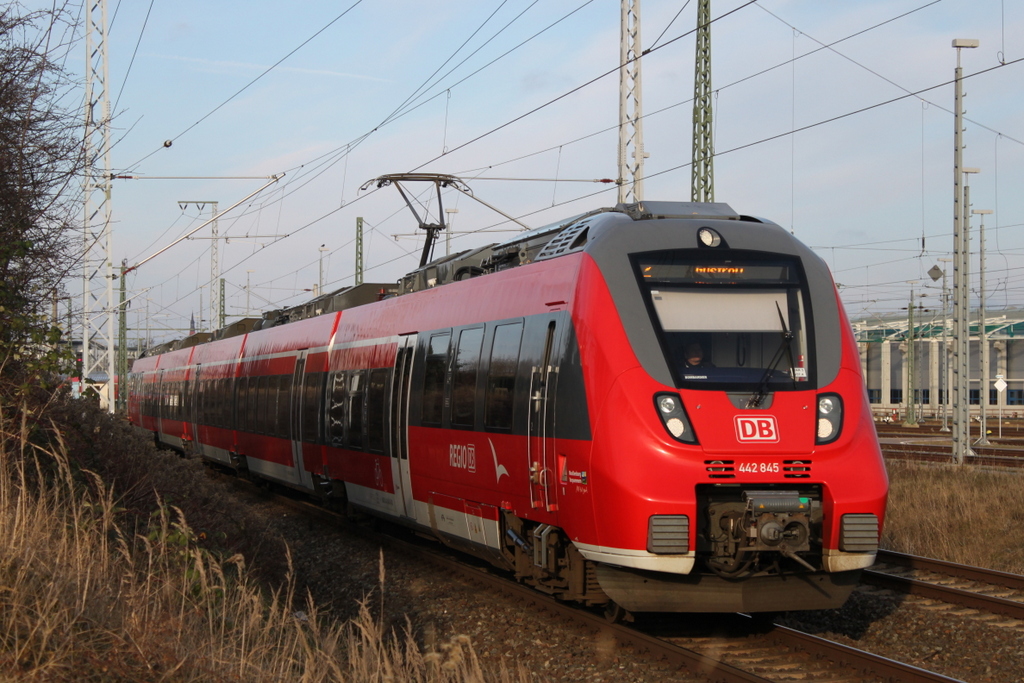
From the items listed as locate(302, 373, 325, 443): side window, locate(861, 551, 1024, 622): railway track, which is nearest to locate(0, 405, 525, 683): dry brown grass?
locate(861, 551, 1024, 622): railway track

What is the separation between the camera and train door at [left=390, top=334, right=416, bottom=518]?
12.1m

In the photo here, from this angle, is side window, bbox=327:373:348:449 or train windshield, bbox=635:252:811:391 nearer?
train windshield, bbox=635:252:811:391

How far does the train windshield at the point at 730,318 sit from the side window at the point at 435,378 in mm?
3579

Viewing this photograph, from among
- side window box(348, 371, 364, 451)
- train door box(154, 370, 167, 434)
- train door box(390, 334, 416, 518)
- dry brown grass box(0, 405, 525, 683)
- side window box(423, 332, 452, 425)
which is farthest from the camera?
train door box(154, 370, 167, 434)

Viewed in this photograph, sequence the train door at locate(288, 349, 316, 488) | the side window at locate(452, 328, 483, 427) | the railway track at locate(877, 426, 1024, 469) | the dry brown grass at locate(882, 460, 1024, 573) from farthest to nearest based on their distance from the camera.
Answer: the railway track at locate(877, 426, 1024, 469) < the train door at locate(288, 349, 316, 488) < the dry brown grass at locate(882, 460, 1024, 573) < the side window at locate(452, 328, 483, 427)

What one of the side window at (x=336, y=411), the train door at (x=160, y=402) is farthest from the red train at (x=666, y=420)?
the train door at (x=160, y=402)

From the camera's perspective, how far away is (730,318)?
799 cm

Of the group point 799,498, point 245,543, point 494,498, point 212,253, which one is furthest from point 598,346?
point 212,253

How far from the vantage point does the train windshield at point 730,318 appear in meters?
7.74

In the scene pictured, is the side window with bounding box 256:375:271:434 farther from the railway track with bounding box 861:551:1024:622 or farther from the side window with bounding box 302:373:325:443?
the railway track with bounding box 861:551:1024:622

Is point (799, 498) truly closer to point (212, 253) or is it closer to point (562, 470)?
point (562, 470)

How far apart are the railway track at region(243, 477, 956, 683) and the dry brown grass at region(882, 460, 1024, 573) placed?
15.6 feet

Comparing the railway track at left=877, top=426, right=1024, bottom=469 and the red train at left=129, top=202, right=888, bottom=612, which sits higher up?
the red train at left=129, top=202, right=888, bottom=612

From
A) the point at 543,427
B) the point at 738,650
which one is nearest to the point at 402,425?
the point at 543,427
